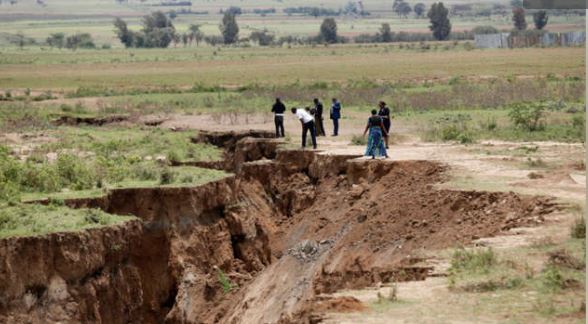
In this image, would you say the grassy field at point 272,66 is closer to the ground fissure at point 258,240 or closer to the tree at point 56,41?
the tree at point 56,41

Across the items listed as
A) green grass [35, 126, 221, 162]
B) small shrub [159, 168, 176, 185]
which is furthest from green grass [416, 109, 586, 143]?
small shrub [159, 168, 176, 185]

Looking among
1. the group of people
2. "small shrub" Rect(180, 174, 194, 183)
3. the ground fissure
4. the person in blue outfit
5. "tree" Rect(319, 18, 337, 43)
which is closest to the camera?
the ground fissure

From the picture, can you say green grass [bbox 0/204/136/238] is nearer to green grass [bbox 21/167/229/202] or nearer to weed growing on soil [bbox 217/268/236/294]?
green grass [bbox 21/167/229/202]

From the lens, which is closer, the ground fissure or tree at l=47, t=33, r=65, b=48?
the ground fissure

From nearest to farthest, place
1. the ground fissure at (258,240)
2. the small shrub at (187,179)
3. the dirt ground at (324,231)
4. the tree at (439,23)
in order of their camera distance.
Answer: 1. the dirt ground at (324,231)
2. the ground fissure at (258,240)
3. the small shrub at (187,179)
4. the tree at (439,23)

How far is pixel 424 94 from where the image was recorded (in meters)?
58.3

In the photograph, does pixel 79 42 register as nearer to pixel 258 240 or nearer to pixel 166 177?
pixel 258 240

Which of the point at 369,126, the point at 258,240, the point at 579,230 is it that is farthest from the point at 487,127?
the point at 579,230

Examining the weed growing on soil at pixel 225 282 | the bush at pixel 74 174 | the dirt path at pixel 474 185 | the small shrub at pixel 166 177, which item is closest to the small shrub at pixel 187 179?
the small shrub at pixel 166 177

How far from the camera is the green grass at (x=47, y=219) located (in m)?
26.0

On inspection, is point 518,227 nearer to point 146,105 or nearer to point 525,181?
point 525,181

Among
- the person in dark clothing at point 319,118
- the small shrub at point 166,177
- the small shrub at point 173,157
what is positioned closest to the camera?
the small shrub at point 166,177

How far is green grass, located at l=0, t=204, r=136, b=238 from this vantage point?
2597 centimetres

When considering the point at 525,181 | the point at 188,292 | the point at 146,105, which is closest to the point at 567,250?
the point at 525,181
